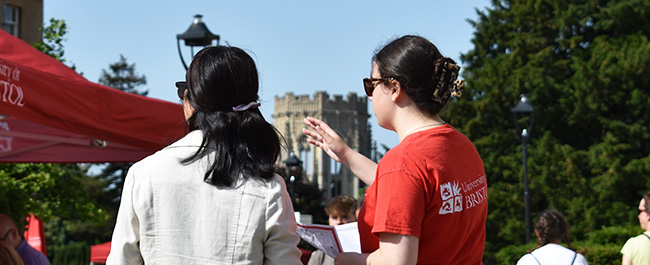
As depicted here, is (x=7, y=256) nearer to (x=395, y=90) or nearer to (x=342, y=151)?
(x=342, y=151)

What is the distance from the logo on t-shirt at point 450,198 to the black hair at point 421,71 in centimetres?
25

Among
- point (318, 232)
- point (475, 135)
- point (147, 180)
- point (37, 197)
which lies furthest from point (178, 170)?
point (475, 135)

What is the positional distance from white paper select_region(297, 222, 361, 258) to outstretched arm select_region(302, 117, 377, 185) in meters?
0.36

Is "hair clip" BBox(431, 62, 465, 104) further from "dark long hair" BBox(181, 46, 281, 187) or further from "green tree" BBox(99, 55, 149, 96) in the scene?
"green tree" BBox(99, 55, 149, 96)

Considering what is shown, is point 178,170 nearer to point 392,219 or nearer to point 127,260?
point 127,260

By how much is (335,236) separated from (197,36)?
7.38 m

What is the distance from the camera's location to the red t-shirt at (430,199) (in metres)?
2.45

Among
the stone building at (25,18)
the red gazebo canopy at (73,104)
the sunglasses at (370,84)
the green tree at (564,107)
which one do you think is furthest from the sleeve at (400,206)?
the green tree at (564,107)

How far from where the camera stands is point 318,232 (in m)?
2.72

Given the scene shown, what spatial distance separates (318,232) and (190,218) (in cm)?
45

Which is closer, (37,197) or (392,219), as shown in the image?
(392,219)

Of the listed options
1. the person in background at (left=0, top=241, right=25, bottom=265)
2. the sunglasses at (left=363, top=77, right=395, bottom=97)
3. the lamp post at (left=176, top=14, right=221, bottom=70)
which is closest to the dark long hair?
the sunglasses at (left=363, top=77, right=395, bottom=97)

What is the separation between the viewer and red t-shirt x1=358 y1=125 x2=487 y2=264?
96.6 inches

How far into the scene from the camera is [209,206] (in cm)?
248
